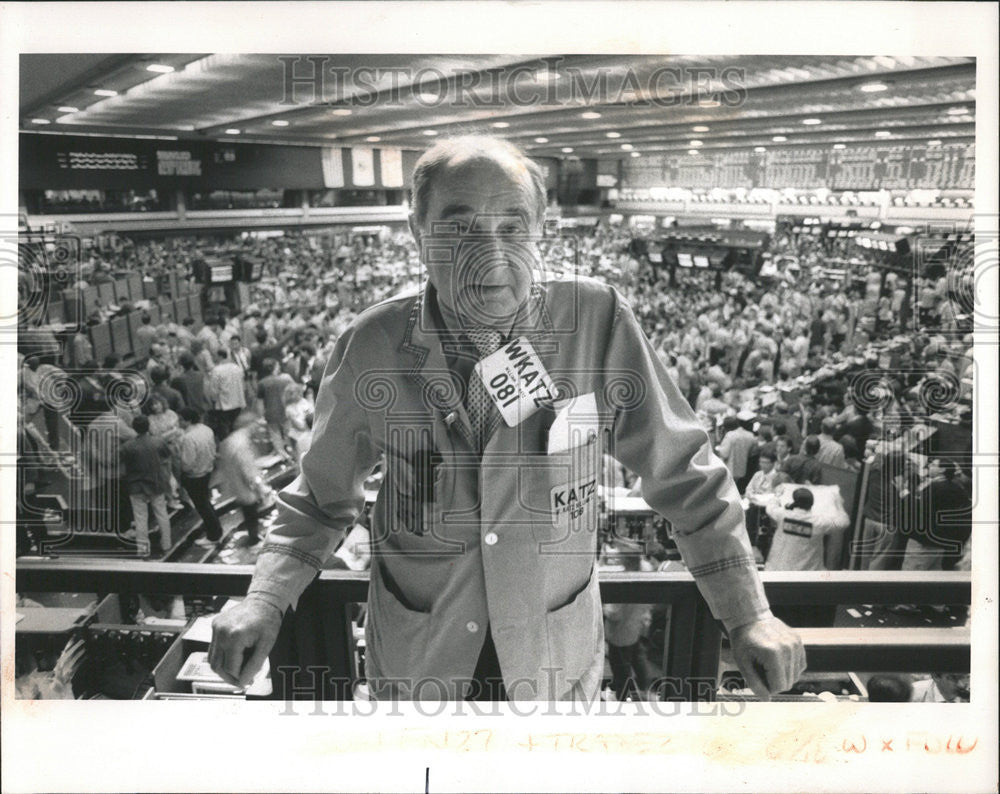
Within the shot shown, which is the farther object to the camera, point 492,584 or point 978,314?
point 978,314

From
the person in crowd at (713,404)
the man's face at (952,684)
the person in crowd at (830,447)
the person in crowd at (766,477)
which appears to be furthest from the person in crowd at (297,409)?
the man's face at (952,684)

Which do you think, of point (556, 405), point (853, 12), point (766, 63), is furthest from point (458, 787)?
point (853, 12)

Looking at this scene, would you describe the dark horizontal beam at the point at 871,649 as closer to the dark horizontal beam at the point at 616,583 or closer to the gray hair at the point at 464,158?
the dark horizontal beam at the point at 616,583

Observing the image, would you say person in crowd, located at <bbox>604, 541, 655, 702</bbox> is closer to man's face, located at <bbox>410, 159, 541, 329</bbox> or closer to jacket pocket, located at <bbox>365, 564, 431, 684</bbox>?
jacket pocket, located at <bbox>365, 564, 431, 684</bbox>

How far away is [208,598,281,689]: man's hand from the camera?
1.54 m

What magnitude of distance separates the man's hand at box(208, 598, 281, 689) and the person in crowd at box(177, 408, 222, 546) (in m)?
0.17

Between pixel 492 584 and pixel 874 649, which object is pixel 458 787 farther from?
pixel 874 649

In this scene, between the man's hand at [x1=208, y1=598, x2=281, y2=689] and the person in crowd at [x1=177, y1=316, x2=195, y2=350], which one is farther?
the person in crowd at [x1=177, y1=316, x2=195, y2=350]

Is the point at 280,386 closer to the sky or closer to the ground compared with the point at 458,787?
closer to the sky

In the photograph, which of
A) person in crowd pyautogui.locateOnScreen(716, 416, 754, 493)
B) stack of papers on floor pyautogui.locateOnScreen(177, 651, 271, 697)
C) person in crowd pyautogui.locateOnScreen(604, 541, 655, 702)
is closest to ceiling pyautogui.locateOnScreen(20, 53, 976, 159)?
person in crowd pyautogui.locateOnScreen(716, 416, 754, 493)

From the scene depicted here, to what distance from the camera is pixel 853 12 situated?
1638 mm

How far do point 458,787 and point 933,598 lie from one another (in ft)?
3.54

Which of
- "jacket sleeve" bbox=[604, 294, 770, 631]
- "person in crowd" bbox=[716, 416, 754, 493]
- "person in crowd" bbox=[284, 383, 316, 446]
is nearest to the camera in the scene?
"jacket sleeve" bbox=[604, 294, 770, 631]

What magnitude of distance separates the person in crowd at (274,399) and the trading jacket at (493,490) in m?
0.12
